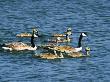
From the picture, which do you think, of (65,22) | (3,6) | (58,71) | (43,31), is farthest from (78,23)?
(58,71)

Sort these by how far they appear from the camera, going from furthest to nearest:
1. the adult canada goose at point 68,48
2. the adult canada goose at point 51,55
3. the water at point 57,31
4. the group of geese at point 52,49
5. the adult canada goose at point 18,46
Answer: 1. the adult canada goose at point 68,48
2. the adult canada goose at point 18,46
3. the group of geese at point 52,49
4. the adult canada goose at point 51,55
5. the water at point 57,31

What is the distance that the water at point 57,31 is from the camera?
76125mm

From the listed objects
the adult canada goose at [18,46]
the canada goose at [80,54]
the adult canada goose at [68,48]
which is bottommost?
the canada goose at [80,54]

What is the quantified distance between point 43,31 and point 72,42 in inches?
292

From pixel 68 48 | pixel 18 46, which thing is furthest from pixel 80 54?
pixel 18 46

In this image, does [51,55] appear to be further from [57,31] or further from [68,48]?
[57,31]

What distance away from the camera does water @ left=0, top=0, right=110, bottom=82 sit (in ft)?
250

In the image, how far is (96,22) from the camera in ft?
352

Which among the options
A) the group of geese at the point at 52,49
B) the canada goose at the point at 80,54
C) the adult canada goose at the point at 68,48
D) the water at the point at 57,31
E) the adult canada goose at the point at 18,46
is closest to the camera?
the water at the point at 57,31

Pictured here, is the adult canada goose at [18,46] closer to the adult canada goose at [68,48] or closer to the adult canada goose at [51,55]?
the adult canada goose at [68,48]

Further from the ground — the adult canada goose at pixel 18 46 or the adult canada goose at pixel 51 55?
the adult canada goose at pixel 18 46

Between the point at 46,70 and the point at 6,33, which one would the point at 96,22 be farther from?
the point at 46,70

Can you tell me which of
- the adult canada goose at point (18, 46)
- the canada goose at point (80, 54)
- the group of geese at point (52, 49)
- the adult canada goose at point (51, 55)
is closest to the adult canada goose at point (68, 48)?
the group of geese at point (52, 49)

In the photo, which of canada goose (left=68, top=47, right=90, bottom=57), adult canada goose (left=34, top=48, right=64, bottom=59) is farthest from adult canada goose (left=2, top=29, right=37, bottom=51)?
canada goose (left=68, top=47, right=90, bottom=57)
